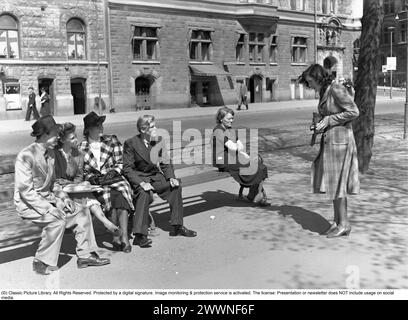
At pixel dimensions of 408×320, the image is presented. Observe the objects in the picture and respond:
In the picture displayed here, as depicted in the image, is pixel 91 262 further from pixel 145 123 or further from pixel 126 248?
pixel 145 123

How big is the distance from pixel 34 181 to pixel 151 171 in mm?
1644

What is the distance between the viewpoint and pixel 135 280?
483 centimetres

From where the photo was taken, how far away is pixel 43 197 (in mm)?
5066

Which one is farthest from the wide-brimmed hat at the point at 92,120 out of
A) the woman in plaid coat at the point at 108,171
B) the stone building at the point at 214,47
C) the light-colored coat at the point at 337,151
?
the stone building at the point at 214,47

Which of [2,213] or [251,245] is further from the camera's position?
[2,213]

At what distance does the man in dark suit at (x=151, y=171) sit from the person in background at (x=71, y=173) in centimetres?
50

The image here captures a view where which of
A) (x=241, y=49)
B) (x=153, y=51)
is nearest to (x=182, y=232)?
(x=153, y=51)

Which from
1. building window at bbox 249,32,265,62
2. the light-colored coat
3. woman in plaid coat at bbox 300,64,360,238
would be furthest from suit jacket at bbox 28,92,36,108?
the light-colored coat

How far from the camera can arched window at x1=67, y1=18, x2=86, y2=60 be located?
29094 millimetres

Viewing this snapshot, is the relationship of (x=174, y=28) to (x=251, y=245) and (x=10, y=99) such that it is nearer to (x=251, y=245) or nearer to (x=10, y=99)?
(x=10, y=99)

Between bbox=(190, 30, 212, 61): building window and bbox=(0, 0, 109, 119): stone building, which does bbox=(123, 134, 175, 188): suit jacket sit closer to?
bbox=(0, 0, 109, 119): stone building

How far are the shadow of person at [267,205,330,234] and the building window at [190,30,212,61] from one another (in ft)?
93.9
